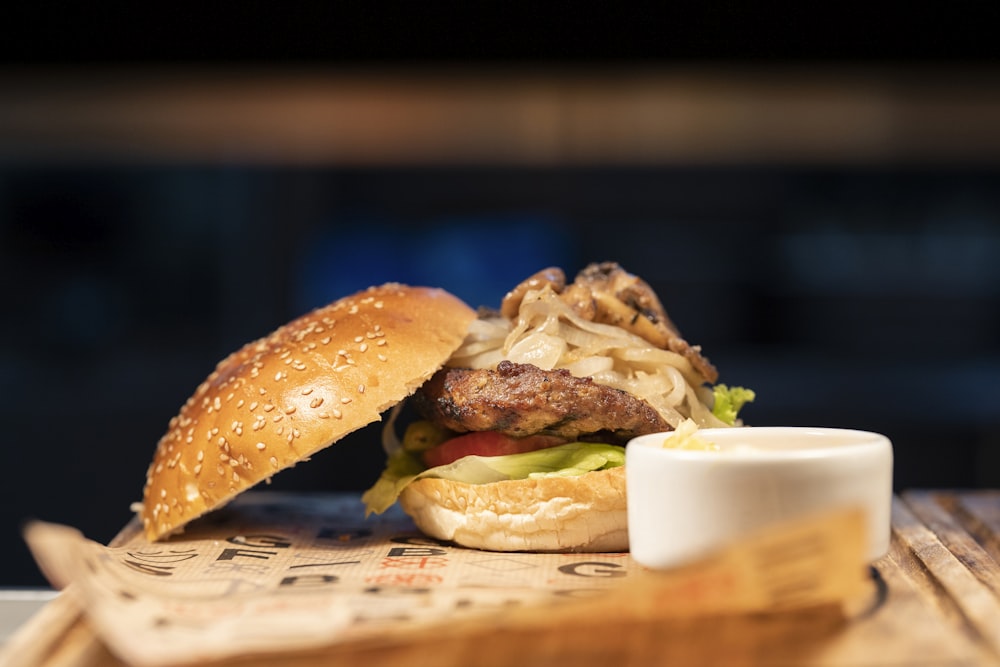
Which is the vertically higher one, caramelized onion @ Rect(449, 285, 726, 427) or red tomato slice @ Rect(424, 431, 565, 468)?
caramelized onion @ Rect(449, 285, 726, 427)

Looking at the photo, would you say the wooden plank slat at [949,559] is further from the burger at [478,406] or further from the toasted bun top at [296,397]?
the toasted bun top at [296,397]

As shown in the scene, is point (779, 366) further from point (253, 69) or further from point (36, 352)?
point (36, 352)

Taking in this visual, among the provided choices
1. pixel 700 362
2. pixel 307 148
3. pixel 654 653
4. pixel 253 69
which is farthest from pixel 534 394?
pixel 307 148

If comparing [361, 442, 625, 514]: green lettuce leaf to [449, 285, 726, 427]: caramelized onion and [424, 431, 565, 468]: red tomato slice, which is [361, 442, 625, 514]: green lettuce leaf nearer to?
[424, 431, 565, 468]: red tomato slice

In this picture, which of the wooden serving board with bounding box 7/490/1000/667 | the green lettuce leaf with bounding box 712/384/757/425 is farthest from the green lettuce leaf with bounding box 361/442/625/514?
the wooden serving board with bounding box 7/490/1000/667

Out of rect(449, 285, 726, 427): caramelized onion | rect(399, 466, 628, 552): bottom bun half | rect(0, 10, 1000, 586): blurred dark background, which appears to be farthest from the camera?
rect(0, 10, 1000, 586): blurred dark background

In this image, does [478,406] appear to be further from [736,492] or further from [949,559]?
[949,559]

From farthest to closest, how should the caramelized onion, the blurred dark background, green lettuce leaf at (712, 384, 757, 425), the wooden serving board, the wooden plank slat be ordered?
the blurred dark background
green lettuce leaf at (712, 384, 757, 425)
the caramelized onion
the wooden plank slat
the wooden serving board

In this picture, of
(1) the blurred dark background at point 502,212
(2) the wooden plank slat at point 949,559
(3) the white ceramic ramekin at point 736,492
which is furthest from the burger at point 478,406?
(1) the blurred dark background at point 502,212
